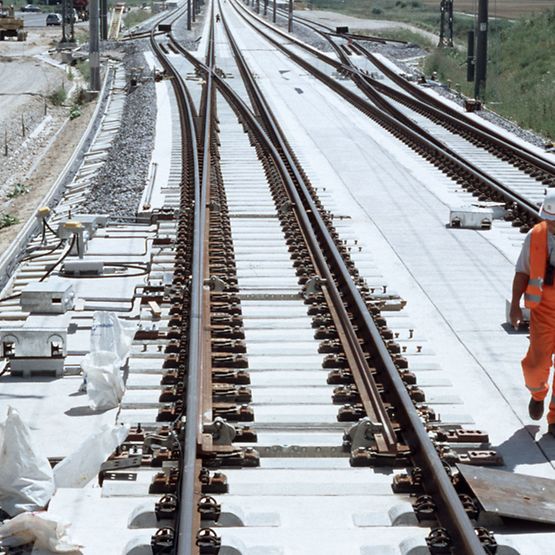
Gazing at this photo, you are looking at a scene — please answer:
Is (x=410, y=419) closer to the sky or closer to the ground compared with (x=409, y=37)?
closer to the ground

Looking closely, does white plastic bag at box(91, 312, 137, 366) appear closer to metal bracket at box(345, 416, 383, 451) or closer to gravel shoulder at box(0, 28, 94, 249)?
metal bracket at box(345, 416, 383, 451)

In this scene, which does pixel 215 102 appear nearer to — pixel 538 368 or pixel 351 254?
pixel 351 254

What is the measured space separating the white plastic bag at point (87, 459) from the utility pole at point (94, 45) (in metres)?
29.8

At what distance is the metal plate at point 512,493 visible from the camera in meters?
6.14

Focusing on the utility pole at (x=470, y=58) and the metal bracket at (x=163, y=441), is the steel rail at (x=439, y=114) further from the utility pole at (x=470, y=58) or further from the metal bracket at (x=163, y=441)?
the metal bracket at (x=163, y=441)

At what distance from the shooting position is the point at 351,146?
74.1 feet

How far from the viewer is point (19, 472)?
259 inches

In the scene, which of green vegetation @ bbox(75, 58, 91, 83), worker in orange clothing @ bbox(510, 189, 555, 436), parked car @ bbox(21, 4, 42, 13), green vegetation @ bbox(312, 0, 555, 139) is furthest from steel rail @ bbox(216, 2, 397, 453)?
parked car @ bbox(21, 4, 42, 13)

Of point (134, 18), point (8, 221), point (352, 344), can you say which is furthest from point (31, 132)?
point (134, 18)

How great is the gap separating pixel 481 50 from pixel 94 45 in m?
11.3

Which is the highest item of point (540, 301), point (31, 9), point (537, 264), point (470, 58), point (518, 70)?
point (31, 9)

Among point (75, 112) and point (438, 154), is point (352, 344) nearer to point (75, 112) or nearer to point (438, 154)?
point (438, 154)

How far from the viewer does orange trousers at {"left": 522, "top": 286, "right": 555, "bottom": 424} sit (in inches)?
297

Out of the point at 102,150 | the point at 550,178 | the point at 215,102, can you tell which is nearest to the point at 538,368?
the point at 550,178
